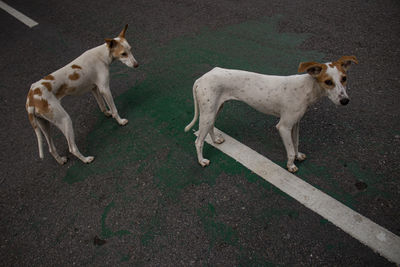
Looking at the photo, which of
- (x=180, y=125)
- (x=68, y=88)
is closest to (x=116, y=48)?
(x=68, y=88)

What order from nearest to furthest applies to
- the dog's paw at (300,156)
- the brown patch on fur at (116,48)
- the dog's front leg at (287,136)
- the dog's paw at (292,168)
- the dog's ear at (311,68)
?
1. the dog's ear at (311,68)
2. the dog's front leg at (287,136)
3. the dog's paw at (292,168)
4. the dog's paw at (300,156)
5. the brown patch on fur at (116,48)

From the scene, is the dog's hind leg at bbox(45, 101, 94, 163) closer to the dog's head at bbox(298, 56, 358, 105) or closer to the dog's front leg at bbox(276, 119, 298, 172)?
the dog's front leg at bbox(276, 119, 298, 172)

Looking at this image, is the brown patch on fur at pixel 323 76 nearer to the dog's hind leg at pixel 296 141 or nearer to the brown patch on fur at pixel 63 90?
the dog's hind leg at pixel 296 141

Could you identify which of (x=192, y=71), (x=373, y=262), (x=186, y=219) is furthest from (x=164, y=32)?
(x=373, y=262)

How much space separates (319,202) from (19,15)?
357 inches

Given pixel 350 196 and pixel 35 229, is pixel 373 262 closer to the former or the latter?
pixel 350 196

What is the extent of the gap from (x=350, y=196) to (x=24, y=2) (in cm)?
1013

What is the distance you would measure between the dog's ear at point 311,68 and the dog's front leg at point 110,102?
8.80 feet

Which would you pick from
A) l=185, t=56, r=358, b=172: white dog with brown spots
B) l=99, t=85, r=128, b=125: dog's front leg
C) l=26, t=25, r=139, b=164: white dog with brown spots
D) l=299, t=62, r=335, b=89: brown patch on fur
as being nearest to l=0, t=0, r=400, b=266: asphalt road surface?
l=99, t=85, r=128, b=125: dog's front leg

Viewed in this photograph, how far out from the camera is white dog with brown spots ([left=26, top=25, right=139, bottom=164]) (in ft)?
10.6

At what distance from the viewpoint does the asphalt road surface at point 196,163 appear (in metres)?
2.86

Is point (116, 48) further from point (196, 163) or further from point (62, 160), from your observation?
point (196, 163)

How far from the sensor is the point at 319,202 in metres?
3.04

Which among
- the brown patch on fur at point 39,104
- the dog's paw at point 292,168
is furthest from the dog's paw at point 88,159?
the dog's paw at point 292,168
